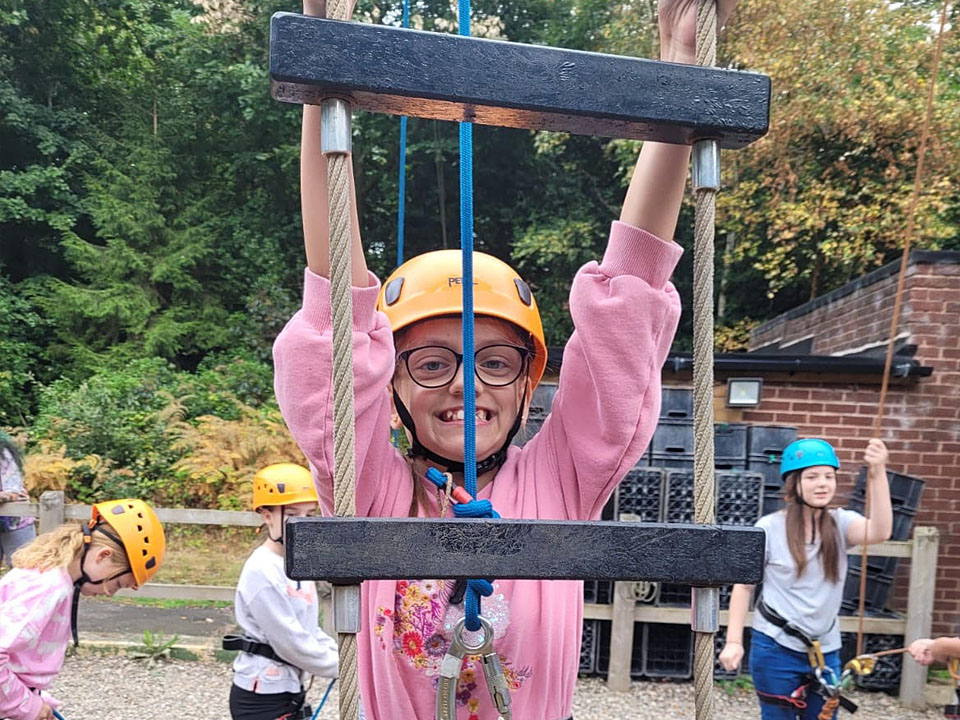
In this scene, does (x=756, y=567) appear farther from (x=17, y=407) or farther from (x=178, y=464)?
(x=17, y=407)

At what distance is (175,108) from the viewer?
1933cm

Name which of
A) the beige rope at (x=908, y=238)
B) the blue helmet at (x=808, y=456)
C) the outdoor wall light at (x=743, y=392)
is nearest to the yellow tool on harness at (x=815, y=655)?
the beige rope at (x=908, y=238)

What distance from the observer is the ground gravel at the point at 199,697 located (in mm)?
4984

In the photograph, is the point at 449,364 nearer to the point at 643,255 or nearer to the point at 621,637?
the point at 643,255

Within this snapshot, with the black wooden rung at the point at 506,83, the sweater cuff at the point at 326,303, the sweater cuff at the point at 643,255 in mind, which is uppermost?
the black wooden rung at the point at 506,83

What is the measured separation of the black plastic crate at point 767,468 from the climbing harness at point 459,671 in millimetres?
5179

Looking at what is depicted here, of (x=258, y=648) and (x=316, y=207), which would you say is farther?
(x=258, y=648)

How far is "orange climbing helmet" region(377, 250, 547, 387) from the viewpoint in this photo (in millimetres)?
1560

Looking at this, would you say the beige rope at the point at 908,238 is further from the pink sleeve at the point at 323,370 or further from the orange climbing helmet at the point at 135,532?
the orange climbing helmet at the point at 135,532

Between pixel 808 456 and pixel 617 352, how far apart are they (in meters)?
2.84

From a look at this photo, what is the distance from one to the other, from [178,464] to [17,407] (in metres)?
6.27

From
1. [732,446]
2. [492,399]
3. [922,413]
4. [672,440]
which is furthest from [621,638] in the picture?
[492,399]

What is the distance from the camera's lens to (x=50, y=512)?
6.66 meters

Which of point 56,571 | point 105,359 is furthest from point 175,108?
point 56,571
